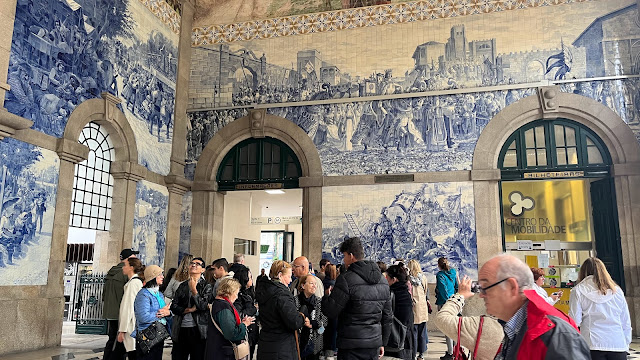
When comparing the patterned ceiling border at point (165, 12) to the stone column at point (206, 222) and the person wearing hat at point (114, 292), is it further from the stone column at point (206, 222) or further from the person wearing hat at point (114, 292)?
the person wearing hat at point (114, 292)

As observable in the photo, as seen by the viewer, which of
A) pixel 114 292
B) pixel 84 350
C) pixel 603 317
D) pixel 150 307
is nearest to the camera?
pixel 603 317

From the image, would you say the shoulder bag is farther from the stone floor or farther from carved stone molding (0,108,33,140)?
carved stone molding (0,108,33,140)

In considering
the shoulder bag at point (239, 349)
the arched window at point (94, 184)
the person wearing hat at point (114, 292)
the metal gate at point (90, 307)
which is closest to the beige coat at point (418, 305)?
the shoulder bag at point (239, 349)

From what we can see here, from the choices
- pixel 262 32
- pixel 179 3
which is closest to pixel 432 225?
pixel 262 32

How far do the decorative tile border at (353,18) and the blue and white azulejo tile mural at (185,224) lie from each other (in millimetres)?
4848

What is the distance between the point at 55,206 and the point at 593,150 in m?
12.7

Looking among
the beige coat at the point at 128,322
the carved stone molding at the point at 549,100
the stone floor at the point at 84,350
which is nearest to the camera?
the beige coat at the point at 128,322

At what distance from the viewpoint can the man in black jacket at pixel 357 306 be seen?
462 centimetres

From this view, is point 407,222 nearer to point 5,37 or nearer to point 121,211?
point 121,211

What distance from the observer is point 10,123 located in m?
8.66

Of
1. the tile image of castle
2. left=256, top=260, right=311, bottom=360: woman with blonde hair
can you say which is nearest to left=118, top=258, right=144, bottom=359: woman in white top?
left=256, top=260, right=311, bottom=360: woman with blonde hair

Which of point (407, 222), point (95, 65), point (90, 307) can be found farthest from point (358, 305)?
point (95, 65)

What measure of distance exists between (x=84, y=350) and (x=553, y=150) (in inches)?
462

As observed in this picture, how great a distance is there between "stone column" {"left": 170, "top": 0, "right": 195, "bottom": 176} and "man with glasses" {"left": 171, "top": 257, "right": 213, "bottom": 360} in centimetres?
891
